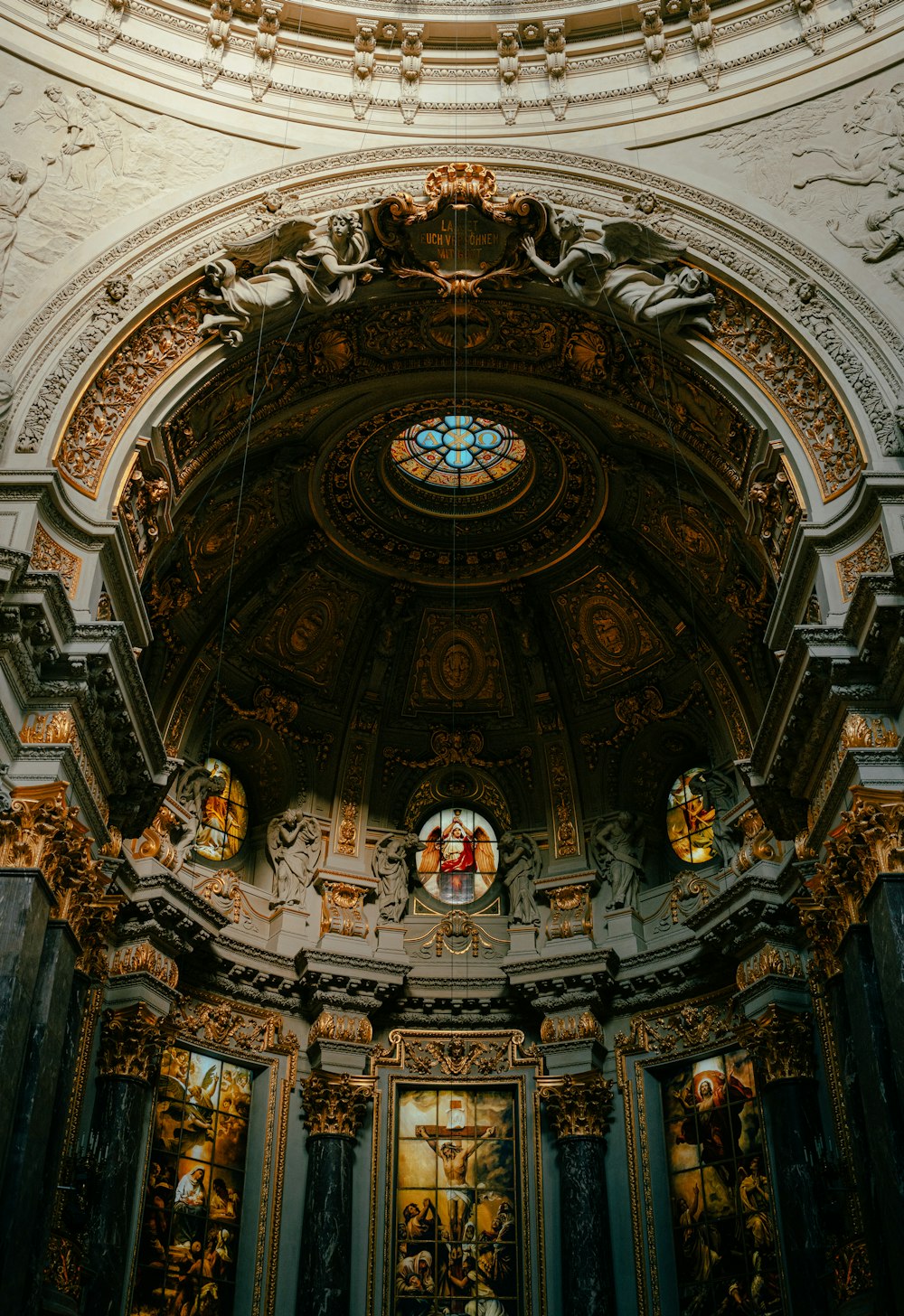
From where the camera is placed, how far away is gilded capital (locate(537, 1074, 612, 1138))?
19.0m

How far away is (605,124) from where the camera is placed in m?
18.0

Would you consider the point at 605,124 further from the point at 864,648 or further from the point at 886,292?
the point at 864,648

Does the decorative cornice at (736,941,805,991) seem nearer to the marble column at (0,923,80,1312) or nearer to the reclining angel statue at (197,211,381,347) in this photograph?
the marble column at (0,923,80,1312)

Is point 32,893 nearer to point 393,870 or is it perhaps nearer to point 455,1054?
point 455,1054

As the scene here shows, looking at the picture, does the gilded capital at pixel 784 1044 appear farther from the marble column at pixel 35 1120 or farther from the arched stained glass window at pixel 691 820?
the marble column at pixel 35 1120

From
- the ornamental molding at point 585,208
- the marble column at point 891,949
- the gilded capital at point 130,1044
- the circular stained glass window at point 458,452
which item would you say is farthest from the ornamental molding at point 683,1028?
the circular stained glass window at point 458,452

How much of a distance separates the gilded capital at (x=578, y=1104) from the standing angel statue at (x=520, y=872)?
2.94 m

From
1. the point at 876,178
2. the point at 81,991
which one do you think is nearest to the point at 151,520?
the point at 81,991

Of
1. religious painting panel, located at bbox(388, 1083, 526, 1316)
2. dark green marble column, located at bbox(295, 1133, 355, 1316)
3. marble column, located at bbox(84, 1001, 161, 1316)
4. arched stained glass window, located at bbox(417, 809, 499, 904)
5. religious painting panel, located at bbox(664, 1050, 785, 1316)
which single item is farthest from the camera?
arched stained glass window, located at bbox(417, 809, 499, 904)

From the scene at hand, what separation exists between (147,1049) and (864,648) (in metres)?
10.5

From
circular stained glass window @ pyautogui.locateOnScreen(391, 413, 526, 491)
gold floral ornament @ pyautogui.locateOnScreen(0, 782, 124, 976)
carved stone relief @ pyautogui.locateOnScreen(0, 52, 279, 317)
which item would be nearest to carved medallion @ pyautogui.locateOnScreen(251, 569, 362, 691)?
circular stained glass window @ pyautogui.locateOnScreen(391, 413, 526, 491)

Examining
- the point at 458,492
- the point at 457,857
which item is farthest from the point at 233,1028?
the point at 458,492

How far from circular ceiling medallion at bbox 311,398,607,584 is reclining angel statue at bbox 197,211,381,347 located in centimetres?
369

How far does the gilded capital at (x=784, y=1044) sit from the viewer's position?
1666 cm
